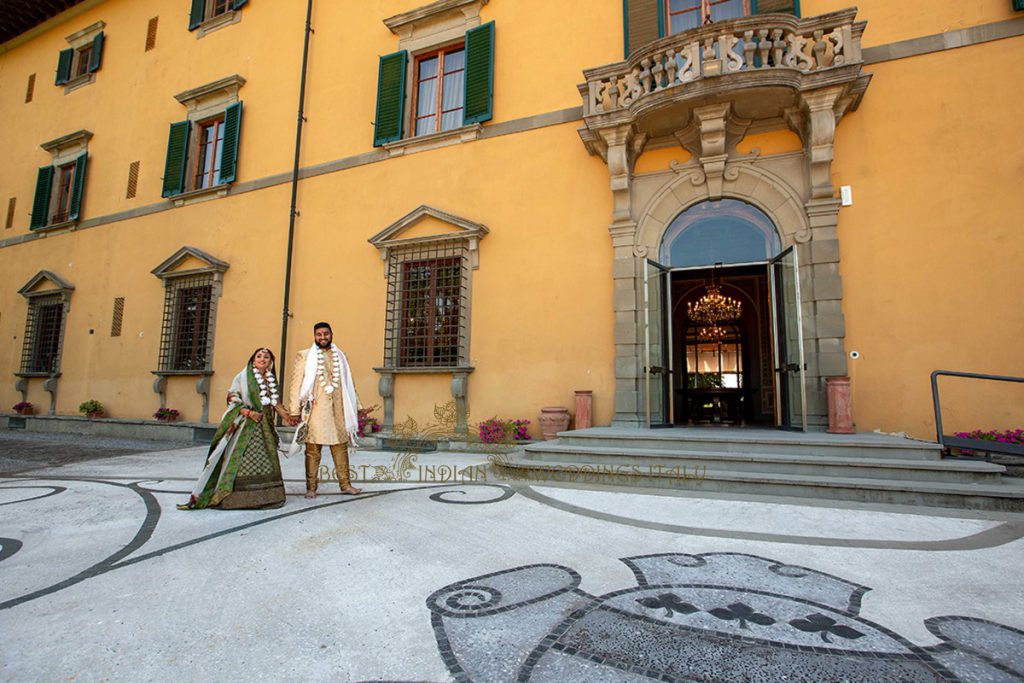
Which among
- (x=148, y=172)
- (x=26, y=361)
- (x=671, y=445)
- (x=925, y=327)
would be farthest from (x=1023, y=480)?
(x=26, y=361)

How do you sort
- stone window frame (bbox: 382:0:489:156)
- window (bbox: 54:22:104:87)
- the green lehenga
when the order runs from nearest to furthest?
1. the green lehenga
2. stone window frame (bbox: 382:0:489:156)
3. window (bbox: 54:22:104:87)

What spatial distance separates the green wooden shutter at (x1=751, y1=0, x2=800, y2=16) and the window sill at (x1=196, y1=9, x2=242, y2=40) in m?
11.0

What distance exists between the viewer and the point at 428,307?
8508 millimetres

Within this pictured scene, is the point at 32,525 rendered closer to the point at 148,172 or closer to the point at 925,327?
the point at 925,327

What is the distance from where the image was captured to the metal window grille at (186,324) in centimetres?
1059

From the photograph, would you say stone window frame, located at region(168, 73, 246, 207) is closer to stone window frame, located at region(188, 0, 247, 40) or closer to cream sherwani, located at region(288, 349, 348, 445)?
stone window frame, located at region(188, 0, 247, 40)

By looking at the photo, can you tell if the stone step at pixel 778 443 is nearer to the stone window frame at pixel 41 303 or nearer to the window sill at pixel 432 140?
the window sill at pixel 432 140

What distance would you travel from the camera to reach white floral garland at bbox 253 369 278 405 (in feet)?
13.7

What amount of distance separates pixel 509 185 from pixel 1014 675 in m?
7.66

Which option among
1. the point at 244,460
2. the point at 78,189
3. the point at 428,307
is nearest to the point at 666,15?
the point at 428,307

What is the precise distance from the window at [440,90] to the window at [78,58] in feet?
35.0

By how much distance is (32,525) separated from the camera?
3.54m

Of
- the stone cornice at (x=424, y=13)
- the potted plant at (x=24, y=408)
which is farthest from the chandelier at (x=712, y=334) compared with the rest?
the potted plant at (x=24, y=408)

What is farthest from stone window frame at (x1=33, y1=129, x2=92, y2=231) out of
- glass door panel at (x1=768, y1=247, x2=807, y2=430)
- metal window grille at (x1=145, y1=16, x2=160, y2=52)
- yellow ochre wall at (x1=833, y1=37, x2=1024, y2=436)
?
yellow ochre wall at (x1=833, y1=37, x2=1024, y2=436)
